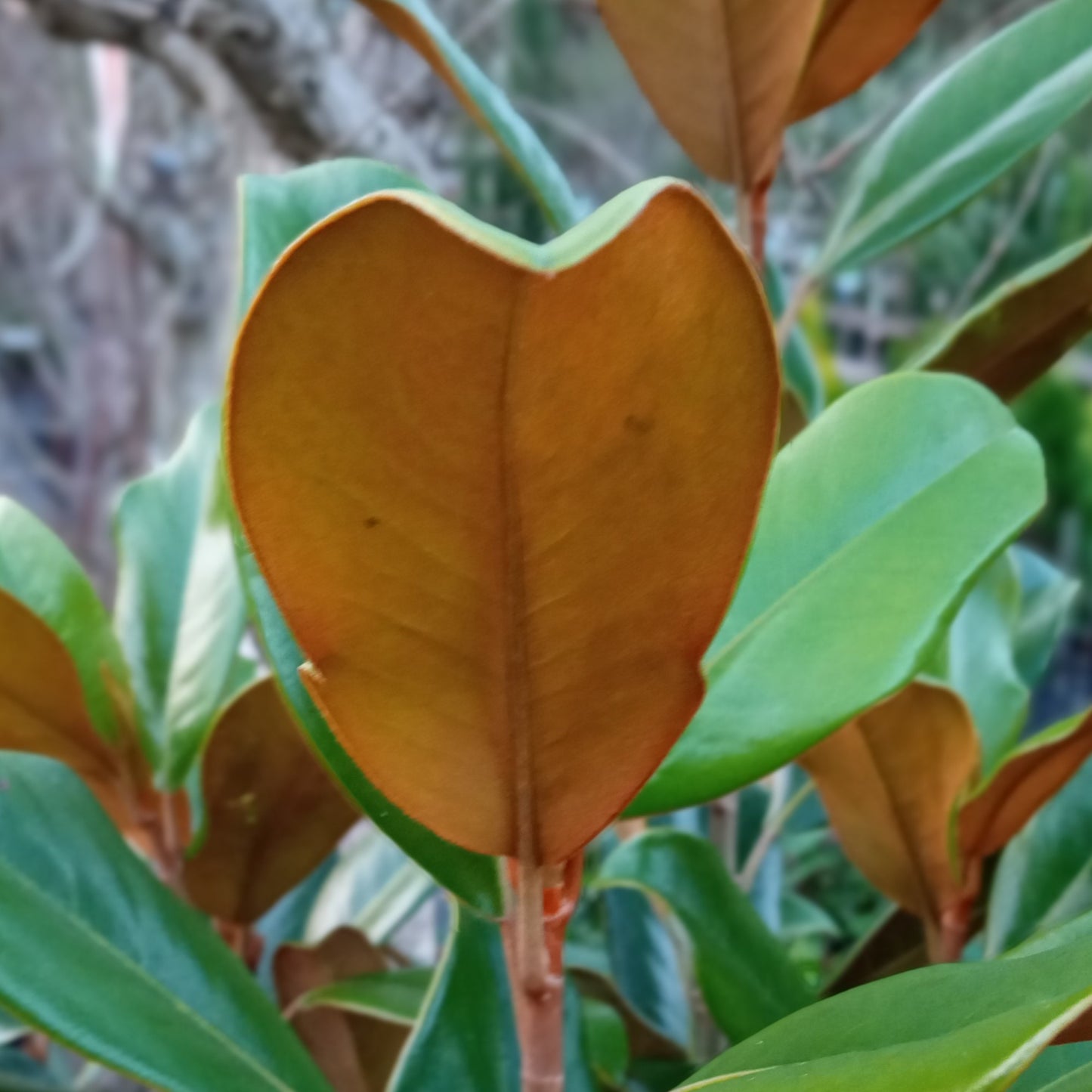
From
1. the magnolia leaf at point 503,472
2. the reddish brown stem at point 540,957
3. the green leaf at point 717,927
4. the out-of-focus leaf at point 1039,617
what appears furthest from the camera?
the out-of-focus leaf at point 1039,617

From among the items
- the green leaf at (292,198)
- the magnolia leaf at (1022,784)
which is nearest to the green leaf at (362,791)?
the green leaf at (292,198)

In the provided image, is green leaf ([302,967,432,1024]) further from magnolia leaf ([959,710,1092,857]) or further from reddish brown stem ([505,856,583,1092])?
magnolia leaf ([959,710,1092,857])

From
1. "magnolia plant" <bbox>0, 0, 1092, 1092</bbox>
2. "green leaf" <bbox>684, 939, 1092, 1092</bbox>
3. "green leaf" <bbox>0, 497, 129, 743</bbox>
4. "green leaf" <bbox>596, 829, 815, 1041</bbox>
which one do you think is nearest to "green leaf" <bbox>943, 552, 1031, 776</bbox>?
"magnolia plant" <bbox>0, 0, 1092, 1092</bbox>

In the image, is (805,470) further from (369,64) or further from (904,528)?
(369,64)

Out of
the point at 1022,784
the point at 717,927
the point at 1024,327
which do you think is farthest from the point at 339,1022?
the point at 1024,327

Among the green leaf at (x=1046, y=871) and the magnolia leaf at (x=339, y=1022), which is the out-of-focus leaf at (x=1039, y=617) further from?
the magnolia leaf at (x=339, y=1022)

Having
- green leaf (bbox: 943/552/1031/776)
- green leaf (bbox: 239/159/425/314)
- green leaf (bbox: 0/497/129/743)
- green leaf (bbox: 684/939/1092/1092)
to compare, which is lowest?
green leaf (bbox: 943/552/1031/776)
